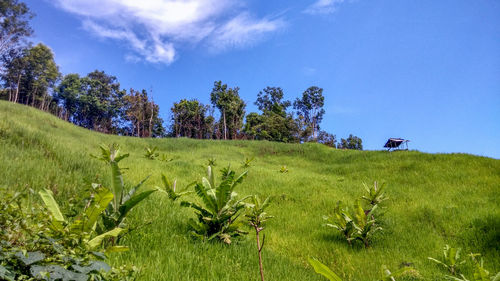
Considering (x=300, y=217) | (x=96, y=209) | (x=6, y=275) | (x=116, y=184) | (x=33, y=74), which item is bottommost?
(x=300, y=217)

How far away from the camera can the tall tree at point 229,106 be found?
5419 centimetres

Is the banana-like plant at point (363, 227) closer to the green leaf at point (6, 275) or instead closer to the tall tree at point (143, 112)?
the green leaf at point (6, 275)

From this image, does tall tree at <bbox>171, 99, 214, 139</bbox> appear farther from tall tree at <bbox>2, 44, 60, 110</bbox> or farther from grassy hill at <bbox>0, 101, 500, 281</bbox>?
grassy hill at <bbox>0, 101, 500, 281</bbox>

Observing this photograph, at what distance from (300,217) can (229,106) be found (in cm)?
4823

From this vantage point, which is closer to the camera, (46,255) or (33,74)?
(46,255)

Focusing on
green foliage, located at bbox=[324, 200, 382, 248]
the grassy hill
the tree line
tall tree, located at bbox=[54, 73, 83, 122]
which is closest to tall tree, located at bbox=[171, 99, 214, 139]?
the tree line

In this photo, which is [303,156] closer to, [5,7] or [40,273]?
[40,273]

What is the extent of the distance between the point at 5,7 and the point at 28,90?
64.7 feet

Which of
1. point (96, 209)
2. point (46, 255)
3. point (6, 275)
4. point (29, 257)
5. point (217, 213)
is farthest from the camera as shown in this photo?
point (217, 213)

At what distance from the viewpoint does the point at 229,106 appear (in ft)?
176

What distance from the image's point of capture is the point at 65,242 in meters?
1.59

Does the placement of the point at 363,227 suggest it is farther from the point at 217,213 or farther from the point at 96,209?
the point at 96,209

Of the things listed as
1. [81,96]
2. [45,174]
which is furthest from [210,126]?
[45,174]

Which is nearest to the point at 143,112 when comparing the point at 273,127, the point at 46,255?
the point at 273,127
